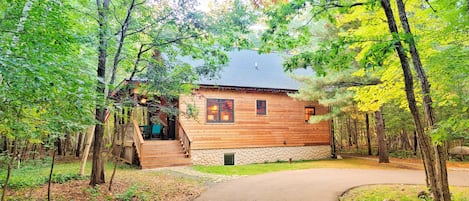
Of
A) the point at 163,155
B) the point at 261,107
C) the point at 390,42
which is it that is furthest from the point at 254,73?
the point at 390,42

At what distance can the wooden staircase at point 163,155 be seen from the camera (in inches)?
419

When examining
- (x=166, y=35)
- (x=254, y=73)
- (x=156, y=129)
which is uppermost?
(x=254, y=73)

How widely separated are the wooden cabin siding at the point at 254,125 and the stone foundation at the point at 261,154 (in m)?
0.22

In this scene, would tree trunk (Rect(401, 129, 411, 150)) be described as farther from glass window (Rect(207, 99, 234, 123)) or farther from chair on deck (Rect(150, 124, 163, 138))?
chair on deck (Rect(150, 124, 163, 138))

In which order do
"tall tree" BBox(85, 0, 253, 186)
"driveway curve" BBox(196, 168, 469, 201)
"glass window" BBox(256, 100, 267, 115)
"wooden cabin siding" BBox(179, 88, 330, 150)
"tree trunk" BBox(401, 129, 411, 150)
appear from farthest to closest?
1. "tree trunk" BBox(401, 129, 411, 150)
2. "glass window" BBox(256, 100, 267, 115)
3. "wooden cabin siding" BBox(179, 88, 330, 150)
4. "tall tree" BBox(85, 0, 253, 186)
5. "driveway curve" BBox(196, 168, 469, 201)

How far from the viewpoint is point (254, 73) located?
14.9m

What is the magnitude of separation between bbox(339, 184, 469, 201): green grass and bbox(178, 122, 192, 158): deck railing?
269 inches

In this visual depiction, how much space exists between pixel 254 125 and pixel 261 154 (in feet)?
4.86

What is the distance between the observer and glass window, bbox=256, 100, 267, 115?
13.6 metres

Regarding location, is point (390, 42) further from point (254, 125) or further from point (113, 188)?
point (254, 125)

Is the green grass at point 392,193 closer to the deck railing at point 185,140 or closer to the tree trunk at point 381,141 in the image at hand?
the tree trunk at point 381,141

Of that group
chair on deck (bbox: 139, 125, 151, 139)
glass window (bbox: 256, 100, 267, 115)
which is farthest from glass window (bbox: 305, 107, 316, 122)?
chair on deck (bbox: 139, 125, 151, 139)

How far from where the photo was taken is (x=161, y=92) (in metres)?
7.36

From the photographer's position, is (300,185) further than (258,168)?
No
